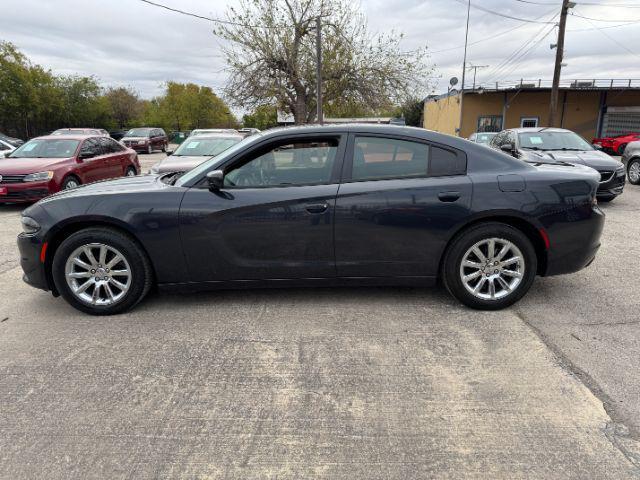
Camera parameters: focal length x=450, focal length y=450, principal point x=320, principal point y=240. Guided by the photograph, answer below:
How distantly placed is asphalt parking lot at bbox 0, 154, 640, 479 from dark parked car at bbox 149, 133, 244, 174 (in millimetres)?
5371

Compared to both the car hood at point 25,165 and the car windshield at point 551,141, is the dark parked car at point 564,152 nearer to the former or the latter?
the car windshield at point 551,141

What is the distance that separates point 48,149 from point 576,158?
11.2 metres

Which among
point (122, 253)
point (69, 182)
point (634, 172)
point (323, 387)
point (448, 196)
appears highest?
point (448, 196)

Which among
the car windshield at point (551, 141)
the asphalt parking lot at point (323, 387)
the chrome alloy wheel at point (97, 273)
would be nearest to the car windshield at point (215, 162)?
the chrome alloy wheel at point (97, 273)

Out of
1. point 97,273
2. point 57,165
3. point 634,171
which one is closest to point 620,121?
point 634,171

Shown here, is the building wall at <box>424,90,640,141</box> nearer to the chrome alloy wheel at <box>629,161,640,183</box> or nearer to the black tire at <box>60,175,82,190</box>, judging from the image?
the chrome alloy wheel at <box>629,161,640,183</box>

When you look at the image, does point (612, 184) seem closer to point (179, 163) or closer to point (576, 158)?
point (576, 158)

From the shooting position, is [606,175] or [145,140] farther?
[145,140]

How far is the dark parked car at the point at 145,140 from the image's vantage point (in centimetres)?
2867

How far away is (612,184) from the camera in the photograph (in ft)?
28.7

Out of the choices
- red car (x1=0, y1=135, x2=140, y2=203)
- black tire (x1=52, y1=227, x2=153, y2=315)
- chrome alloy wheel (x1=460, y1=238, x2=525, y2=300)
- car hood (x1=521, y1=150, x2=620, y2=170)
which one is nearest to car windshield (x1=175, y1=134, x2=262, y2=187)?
→ black tire (x1=52, y1=227, x2=153, y2=315)

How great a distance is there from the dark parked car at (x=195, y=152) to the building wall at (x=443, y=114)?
2460cm

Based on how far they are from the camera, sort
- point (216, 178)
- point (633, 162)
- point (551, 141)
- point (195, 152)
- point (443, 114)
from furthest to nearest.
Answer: point (443, 114) < point (633, 162) < point (195, 152) < point (551, 141) < point (216, 178)

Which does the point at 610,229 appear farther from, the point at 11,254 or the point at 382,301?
the point at 11,254
